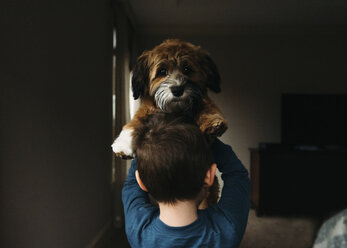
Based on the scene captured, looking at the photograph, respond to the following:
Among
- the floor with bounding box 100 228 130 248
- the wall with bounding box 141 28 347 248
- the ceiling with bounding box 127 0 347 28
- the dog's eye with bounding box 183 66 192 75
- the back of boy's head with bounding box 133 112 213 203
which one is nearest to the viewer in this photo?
the back of boy's head with bounding box 133 112 213 203

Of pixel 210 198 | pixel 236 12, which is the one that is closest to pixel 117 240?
pixel 210 198

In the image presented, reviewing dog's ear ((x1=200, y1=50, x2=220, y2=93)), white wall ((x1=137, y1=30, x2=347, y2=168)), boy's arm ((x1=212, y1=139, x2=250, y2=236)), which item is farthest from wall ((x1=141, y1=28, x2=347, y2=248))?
boy's arm ((x1=212, y1=139, x2=250, y2=236))

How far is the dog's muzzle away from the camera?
0.72m

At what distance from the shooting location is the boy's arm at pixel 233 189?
69cm

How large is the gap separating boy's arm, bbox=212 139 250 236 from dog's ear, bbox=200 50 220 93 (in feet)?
0.60

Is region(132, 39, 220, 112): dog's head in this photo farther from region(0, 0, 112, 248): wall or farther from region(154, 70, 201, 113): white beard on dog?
region(0, 0, 112, 248): wall

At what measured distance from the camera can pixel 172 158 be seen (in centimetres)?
66

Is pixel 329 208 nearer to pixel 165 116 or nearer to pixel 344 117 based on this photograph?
pixel 344 117

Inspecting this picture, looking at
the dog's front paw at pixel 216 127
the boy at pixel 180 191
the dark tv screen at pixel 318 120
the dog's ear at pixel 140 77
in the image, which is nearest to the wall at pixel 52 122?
the dog's ear at pixel 140 77

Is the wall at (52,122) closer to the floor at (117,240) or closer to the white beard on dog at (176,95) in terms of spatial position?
the floor at (117,240)

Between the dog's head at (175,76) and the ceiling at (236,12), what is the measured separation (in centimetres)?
303

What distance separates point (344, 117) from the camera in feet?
14.0

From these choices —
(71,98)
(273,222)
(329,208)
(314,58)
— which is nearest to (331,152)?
(329,208)

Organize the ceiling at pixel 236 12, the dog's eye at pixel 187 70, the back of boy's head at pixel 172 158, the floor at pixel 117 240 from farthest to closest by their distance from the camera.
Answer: the ceiling at pixel 236 12, the floor at pixel 117 240, the dog's eye at pixel 187 70, the back of boy's head at pixel 172 158
